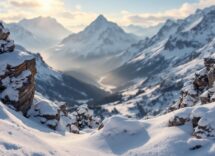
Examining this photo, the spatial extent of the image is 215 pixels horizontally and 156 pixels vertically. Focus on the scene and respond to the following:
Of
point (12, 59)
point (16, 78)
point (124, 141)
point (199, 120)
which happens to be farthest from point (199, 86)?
point (12, 59)

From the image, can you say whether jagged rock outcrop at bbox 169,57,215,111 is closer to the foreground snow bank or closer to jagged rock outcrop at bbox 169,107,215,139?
the foreground snow bank

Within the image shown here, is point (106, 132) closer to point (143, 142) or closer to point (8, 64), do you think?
point (143, 142)

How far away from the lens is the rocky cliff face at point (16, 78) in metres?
80.8

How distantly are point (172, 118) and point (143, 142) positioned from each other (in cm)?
536

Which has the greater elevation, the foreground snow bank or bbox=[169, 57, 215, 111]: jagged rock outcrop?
bbox=[169, 57, 215, 111]: jagged rock outcrop

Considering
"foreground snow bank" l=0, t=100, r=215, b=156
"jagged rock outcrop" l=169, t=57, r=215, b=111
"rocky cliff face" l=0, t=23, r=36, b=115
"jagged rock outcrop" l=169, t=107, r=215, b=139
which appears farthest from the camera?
"jagged rock outcrop" l=169, t=57, r=215, b=111

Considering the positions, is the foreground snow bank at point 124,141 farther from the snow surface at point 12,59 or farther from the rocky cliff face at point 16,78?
the snow surface at point 12,59

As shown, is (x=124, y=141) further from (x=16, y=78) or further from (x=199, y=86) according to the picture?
(x=199, y=86)

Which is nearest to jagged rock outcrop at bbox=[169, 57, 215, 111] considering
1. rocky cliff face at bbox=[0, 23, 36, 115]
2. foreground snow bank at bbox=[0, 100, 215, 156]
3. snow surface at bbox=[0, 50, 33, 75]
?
foreground snow bank at bbox=[0, 100, 215, 156]

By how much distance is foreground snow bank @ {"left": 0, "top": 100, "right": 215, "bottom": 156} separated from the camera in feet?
161

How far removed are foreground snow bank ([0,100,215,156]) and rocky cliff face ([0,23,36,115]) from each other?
54.6ft

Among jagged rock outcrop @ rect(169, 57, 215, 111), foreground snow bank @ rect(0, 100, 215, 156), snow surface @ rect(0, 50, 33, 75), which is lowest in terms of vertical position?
foreground snow bank @ rect(0, 100, 215, 156)

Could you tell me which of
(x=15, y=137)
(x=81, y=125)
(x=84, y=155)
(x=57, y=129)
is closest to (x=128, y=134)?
(x=84, y=155)

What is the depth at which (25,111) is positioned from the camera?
3292 inches
